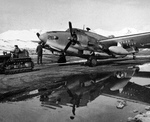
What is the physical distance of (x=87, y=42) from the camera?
12.6m

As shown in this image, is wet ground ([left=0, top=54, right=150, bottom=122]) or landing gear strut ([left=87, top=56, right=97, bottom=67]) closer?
wet ground ([left=0, top=54, right=150, bottom=122])

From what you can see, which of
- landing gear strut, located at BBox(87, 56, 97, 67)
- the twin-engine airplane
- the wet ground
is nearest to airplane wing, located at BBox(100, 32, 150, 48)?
the twin-engine airplane

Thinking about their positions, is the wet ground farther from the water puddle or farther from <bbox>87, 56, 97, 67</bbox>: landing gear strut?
<bbox>87, 56, 97, 67</bbox>: landing gear strut

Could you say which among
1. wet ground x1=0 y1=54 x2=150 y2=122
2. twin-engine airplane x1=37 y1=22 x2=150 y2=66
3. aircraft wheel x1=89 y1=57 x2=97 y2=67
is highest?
twin-engine airplane x1=37 y1=22 x2=150 y2=66

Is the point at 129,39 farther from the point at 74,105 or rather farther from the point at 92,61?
the point at 74,105

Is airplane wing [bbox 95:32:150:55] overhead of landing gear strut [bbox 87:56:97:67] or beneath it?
overhead

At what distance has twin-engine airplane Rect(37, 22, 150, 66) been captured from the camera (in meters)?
12.6

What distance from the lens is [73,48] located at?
44.1ft

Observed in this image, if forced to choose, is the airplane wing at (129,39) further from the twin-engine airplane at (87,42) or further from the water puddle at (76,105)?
the water puddle at (76,105)

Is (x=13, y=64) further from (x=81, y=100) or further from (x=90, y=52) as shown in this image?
(x=81, y=100)

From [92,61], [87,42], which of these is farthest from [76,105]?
[87,42]

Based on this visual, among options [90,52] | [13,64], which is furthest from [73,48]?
[13,64]

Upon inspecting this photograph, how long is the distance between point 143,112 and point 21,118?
2.27m

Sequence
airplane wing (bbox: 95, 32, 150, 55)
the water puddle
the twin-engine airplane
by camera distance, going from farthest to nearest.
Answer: airplane wing (bbox: 95, 32, 150, 55) → the twin-engine airplane → the water puddle
